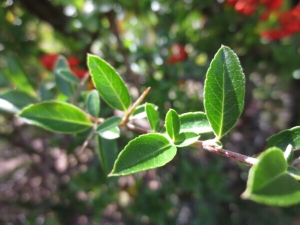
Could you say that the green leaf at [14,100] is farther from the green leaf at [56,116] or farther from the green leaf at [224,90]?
the green leaf at [224,90]

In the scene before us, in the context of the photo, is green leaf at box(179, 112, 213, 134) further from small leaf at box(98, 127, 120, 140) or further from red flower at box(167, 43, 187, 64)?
red flower at box(167, 43, 187, 64)

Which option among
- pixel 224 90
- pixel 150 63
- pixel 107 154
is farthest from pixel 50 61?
pixel 224 90

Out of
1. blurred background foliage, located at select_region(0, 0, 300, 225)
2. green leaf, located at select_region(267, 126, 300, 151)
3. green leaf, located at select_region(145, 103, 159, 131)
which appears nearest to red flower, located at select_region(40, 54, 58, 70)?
blurred background foliage, located at select_region(0, 0, 300, 225)

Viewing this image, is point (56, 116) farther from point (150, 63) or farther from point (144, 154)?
point (150, 63)

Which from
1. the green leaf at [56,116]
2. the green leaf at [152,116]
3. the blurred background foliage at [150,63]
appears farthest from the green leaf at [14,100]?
the green leaf at [152,116]

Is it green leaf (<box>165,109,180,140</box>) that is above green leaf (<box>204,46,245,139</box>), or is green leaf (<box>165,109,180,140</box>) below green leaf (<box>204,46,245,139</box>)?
below

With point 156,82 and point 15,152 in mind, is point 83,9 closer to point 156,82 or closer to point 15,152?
point 156,82
